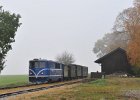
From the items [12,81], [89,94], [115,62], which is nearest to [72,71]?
[115,62]

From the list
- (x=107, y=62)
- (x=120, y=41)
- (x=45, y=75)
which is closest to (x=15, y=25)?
(x=45, y=75)

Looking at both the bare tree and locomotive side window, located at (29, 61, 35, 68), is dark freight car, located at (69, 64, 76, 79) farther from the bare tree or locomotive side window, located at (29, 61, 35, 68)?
the bare tree

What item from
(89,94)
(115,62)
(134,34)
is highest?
(134,34)

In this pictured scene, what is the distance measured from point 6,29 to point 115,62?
81.7 ft

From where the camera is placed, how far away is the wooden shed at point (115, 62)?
229 feet

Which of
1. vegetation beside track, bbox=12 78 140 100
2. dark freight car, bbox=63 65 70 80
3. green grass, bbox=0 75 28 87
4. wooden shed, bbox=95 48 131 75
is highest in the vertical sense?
wooden shed, bbox=95 48 131 75

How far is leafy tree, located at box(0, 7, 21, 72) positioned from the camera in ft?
169

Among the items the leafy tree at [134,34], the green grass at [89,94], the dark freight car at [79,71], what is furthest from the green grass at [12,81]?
the green grass at [89,94]

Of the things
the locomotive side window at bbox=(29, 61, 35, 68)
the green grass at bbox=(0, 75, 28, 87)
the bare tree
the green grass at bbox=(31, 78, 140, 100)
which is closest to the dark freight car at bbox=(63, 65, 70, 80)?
the green grass at bbox=(0, 75, 28, 87)

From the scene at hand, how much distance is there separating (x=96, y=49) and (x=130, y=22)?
269 feet

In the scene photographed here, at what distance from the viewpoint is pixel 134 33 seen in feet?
177

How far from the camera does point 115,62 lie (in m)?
70.1

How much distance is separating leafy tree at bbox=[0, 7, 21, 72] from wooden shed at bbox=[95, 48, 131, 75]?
20.7 meters

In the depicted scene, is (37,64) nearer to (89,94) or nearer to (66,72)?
(66,72)
